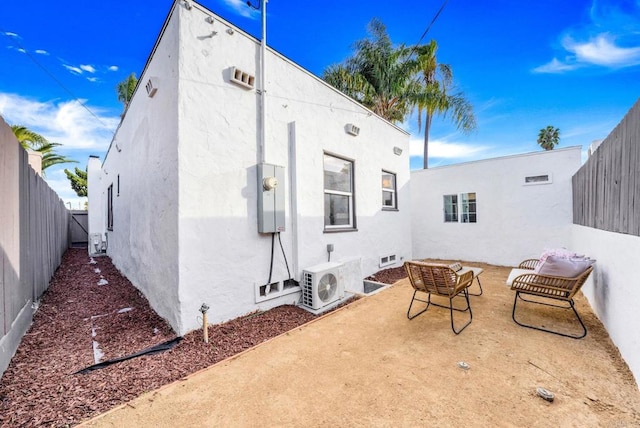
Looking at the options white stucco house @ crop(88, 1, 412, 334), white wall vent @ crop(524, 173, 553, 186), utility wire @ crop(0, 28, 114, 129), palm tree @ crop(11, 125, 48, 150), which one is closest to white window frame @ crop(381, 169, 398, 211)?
white stucco house @ crop(88, 1, 412, 334)

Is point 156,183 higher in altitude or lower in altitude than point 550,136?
lower

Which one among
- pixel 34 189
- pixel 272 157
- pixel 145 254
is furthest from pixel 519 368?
pixel 34 189

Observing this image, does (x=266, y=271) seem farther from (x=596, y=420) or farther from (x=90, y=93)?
(x=90, y=93)

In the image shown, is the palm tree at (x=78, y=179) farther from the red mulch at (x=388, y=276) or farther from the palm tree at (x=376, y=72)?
the red mulch at (x=388, y=276)

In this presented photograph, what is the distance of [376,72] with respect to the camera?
10.1 m

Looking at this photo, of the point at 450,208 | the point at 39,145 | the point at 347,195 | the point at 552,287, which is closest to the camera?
the point at 552,287

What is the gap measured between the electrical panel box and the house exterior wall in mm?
1077

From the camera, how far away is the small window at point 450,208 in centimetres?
820

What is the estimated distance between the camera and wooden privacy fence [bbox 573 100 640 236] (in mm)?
2178

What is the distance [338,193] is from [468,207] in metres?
5.14

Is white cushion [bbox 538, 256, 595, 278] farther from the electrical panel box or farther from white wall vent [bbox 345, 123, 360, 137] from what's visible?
white wall vent [bbox 345, 123, 360, 137]

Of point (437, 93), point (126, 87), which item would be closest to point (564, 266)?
point (437, 93)

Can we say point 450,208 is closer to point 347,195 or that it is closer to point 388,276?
point 388,276

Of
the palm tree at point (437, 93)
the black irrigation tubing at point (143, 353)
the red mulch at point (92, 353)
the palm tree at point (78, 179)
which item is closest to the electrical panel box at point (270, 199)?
the red mulch at point (92, 353)
